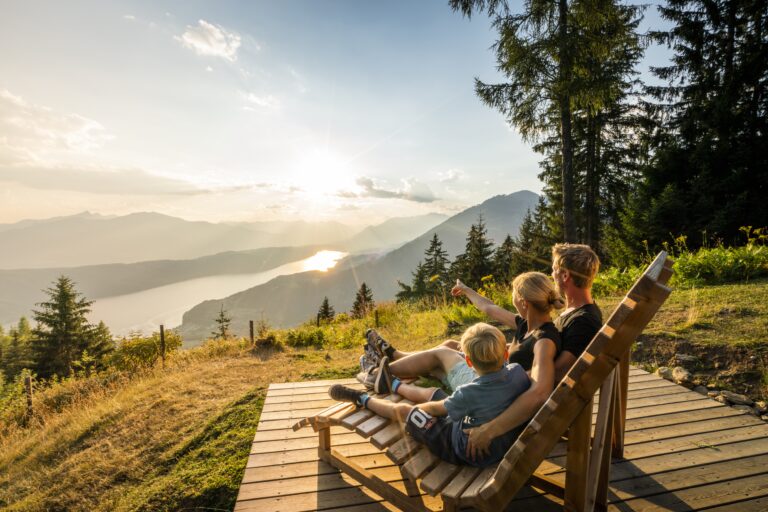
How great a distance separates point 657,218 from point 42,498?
1443 centimetres

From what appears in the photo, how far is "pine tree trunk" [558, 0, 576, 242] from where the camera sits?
29.3 feet

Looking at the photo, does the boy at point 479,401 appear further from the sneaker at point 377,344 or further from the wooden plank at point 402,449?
the sneaker at point 377,344

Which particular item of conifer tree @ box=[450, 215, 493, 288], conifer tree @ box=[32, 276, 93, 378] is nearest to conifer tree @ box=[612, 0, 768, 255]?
conifer tree @ box=[450, 215, 493, 288]

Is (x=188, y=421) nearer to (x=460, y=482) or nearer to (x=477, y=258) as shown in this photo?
(x=460, y=482)

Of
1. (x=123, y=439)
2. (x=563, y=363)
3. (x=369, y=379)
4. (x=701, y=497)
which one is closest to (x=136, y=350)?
(x=123, y=439)

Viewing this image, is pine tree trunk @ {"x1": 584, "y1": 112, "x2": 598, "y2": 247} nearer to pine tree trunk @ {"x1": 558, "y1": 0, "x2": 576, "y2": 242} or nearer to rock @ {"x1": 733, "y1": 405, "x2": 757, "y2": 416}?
pine tree trunk @ {"x1": 558, "y1": 0, "x2": 576, "y2": 242}

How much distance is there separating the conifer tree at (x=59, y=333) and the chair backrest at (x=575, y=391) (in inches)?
1528

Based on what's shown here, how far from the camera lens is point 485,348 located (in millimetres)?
1943

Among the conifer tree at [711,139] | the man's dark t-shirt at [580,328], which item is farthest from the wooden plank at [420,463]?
the conifer tree at [711,139]

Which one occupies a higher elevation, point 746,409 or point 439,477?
point 439,477

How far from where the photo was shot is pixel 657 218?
11.4 m

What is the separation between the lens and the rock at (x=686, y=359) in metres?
4.26

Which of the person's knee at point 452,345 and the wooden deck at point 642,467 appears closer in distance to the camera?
the wooden deck at point 642,467

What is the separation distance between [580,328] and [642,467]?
3.83 feet
